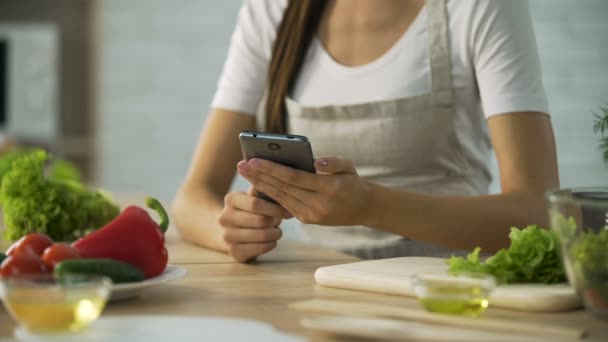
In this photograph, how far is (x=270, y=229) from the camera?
1.47m

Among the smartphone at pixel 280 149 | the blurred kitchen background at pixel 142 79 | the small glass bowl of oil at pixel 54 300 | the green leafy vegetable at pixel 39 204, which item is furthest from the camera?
the blurred kitchen background at pixel 142 79

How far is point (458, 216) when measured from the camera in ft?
5.03

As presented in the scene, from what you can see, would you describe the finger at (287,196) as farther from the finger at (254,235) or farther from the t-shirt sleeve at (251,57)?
the t-shirt sleeve at (251,57)

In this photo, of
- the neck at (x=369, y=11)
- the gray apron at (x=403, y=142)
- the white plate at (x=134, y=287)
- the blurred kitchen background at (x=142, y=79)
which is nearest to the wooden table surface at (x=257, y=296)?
the white plate at (x=134, y=287)

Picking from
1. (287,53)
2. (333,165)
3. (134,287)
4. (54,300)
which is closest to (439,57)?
(287,53)

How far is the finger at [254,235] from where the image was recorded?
146 cm

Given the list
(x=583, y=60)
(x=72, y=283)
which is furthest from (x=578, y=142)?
(x=72, y=283)

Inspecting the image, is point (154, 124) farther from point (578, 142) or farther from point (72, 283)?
point (72, 283)

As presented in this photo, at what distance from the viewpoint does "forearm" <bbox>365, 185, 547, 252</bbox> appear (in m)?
1.48

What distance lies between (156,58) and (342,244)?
9.20 feet

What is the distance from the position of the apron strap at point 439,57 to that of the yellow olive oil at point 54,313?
1.11 m

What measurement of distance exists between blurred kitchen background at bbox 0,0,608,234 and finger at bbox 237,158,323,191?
294cm

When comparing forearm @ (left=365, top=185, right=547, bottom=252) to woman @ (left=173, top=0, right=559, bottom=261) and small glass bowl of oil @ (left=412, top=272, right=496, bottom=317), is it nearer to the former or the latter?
woman @ (left=173, top=0, right=559, bottom=261)

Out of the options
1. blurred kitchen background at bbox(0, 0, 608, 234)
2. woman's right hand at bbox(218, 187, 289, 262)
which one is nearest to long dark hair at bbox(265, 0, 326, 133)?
woman's right hand at bbox(218, 187, 289, 262)
